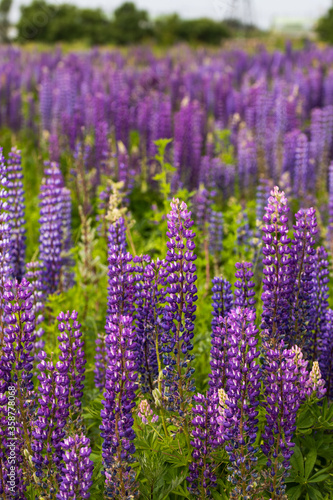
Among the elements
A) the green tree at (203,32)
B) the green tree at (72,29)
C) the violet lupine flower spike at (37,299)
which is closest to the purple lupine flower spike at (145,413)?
the violet lupine flower spike at (37,299)

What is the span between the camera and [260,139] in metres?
8.40

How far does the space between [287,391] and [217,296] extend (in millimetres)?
729

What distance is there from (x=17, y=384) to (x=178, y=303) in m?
0.79

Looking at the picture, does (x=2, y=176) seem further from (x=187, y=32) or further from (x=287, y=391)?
(x=187, y=32)

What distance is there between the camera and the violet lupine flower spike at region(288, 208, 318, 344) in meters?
2.75

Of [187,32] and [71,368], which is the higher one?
[187,32]

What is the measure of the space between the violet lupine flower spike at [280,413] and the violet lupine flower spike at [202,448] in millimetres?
226

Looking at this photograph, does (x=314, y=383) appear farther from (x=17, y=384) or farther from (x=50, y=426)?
(x=17, y=384)

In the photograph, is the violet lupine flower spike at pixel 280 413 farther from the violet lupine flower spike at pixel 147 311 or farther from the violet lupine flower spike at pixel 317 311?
the violet lupine flower spike at pixel 317 311

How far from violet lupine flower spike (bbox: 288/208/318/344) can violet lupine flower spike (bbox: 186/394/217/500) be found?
727mm

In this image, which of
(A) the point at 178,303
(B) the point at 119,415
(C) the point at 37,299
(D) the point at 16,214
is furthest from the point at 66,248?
(B) the point at 119,415

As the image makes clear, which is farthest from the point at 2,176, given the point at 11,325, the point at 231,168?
the point at 231,168

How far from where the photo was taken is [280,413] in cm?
228

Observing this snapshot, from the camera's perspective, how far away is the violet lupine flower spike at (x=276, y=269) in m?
2.58
